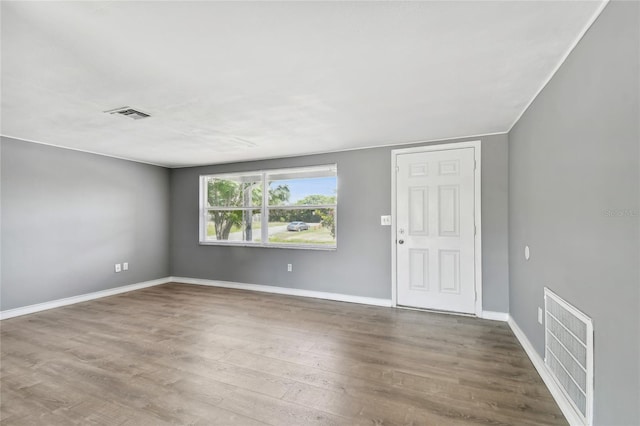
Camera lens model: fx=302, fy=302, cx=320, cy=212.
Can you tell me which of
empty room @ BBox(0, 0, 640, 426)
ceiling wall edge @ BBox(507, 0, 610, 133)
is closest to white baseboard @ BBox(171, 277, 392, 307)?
empty room @ BBox(0, 0, 640, 426)

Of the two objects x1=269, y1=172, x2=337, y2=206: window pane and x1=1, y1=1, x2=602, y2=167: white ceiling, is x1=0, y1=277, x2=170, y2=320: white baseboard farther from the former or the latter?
x1=269, y1=172, x2=337, y2=206: window pane

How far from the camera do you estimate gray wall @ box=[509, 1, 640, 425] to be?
1.23 metres

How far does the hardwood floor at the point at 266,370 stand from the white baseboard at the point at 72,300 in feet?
0.62

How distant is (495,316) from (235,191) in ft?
14.6

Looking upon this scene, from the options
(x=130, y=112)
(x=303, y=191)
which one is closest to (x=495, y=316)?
(x=303, y=191)

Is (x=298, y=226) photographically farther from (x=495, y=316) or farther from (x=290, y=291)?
(x=495, y=316)

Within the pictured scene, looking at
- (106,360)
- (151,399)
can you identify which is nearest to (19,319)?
(106,360)

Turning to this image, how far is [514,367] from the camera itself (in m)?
2.50

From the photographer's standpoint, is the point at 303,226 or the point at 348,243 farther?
the point at 303,226

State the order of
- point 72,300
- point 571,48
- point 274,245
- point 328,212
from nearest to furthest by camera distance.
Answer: point 571,48 → point 72,300 → point 328,212 → point 274,245

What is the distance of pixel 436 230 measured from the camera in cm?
394

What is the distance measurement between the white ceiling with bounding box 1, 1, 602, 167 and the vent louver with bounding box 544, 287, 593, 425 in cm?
158

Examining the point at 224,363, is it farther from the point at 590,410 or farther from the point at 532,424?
the point at 590,410

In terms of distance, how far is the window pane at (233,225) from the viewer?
535cm
